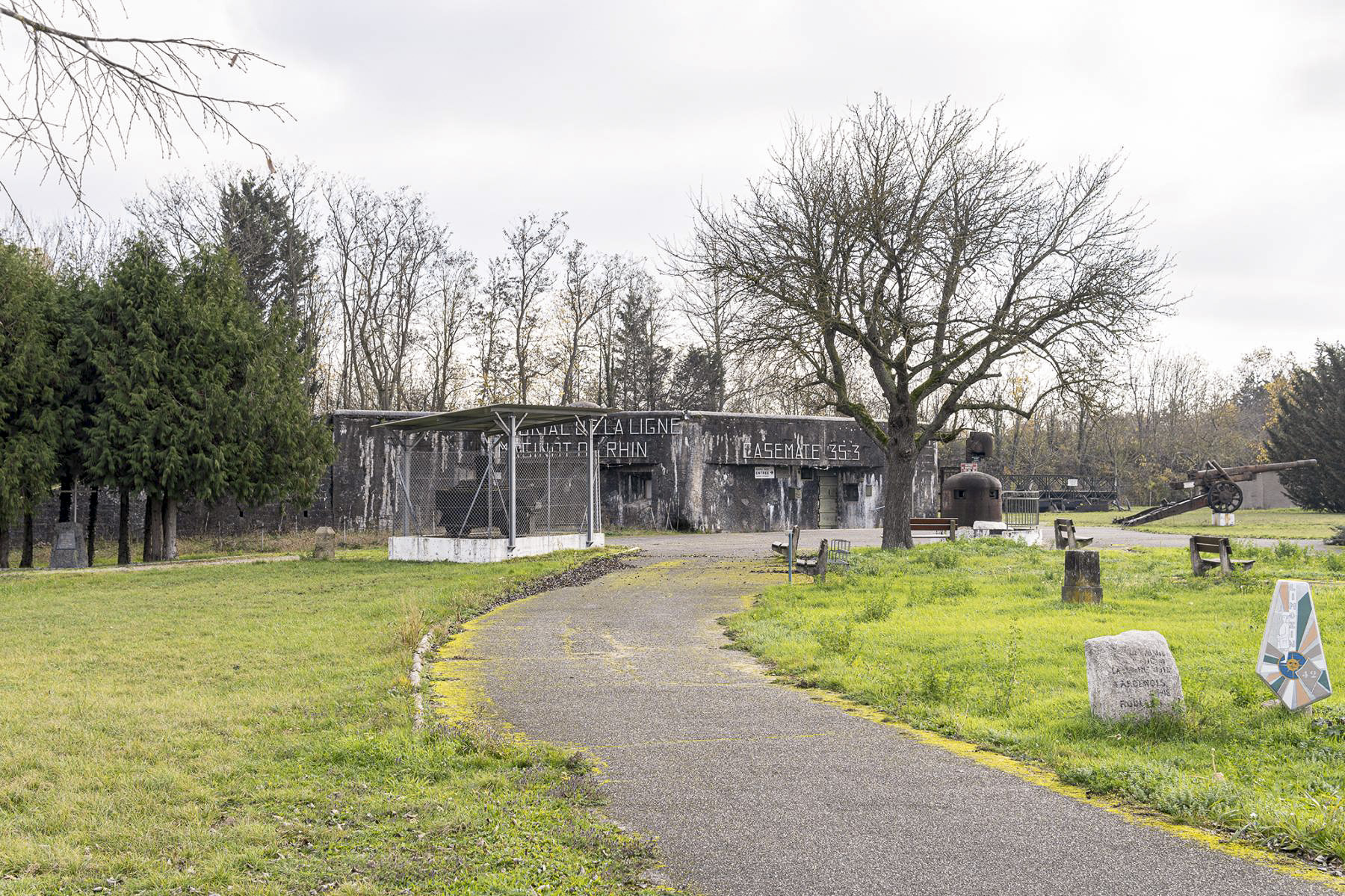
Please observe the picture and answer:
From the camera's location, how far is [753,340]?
2323 cm

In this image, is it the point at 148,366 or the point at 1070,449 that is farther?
the point at 1070,449

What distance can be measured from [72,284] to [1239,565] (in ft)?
84.3

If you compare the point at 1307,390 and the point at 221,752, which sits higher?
the point at 1307,390

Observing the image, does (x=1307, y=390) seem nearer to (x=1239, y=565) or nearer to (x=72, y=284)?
(x=1239, y=565)

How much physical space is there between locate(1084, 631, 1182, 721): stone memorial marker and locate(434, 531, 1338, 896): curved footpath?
1282 mm

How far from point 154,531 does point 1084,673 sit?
2319 centimetres

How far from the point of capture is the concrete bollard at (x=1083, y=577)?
46.1 ft

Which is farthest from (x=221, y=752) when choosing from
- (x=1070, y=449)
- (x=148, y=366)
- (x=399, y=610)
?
(x=1070, y=449)

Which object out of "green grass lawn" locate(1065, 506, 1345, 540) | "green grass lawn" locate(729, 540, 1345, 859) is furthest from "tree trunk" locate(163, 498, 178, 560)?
"green grass lawn" locate(1065, 506, 1345, 540)

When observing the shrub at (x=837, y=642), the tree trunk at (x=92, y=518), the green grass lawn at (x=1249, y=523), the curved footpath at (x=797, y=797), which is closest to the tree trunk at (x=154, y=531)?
the tree trunk at (x=92, y=518)

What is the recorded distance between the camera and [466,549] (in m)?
23.4

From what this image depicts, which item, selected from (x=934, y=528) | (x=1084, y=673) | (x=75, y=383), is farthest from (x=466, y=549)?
(x=1084, y=673)

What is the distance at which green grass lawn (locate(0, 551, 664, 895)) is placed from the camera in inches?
189

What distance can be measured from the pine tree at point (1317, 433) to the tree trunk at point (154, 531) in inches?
1714
